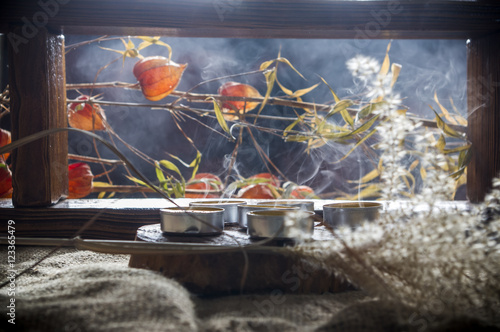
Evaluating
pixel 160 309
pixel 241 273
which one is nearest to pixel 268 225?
pixel 241 273

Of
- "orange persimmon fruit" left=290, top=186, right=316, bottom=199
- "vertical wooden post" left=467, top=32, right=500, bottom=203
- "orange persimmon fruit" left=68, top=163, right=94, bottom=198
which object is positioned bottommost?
"orange persimmon fruit" left=290, top=186, right=316, bottom=199

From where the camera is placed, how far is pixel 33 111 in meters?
0.86

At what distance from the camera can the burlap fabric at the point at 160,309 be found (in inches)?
16.6

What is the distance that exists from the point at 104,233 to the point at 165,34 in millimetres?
449

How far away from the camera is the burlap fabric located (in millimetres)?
422

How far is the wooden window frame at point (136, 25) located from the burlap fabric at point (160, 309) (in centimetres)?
35

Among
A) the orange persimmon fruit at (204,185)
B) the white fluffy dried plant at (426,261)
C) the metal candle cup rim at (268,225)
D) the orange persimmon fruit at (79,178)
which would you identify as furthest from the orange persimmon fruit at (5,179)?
the white fluffy dried plant at (426,261)

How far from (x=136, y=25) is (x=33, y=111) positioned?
28 cm

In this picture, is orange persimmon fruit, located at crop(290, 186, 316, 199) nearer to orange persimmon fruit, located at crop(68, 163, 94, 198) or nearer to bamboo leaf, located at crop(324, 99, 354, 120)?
bamboo leaf, located at crop(324, 99, 354, 120)

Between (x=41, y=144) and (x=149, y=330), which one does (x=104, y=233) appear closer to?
(x=41, y=144)

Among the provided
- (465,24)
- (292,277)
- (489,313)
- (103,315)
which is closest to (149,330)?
(103,315)

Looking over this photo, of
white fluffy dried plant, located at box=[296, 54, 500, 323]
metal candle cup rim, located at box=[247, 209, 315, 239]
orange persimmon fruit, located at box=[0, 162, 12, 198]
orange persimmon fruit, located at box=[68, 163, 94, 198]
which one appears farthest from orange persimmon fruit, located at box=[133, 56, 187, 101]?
white fluffy dried plant, located at box=[296, 54, 500, 323]

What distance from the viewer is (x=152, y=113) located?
152cm

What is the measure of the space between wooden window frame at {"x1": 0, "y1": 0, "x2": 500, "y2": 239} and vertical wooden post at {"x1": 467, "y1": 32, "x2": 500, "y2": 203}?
0.19 feet
